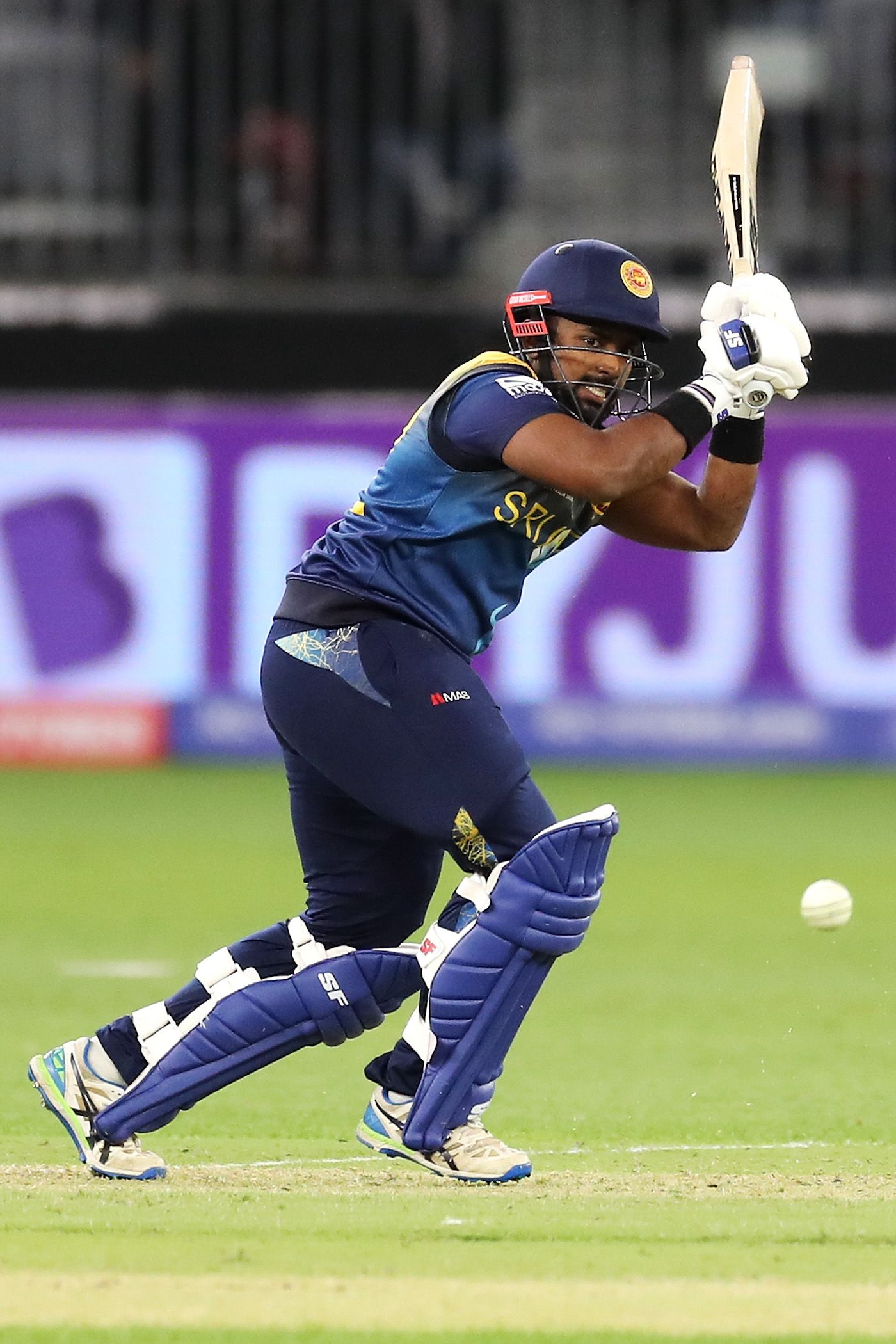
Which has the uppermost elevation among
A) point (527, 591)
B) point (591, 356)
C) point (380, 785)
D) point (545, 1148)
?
point (591, 356)

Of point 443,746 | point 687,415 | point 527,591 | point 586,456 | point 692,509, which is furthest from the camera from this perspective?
point 527,591

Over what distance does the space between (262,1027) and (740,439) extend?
5.23 ft

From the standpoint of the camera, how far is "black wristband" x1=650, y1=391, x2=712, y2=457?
450cm

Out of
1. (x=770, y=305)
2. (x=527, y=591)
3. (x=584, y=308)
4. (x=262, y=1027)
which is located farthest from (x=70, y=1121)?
(x=527, y=591)

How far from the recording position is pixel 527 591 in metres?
12.7

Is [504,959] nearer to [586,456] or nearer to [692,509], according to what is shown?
[586,456]

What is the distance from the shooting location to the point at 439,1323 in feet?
11.1

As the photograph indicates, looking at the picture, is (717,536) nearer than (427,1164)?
No

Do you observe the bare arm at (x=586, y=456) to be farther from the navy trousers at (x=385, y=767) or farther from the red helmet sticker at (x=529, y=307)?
the navy trousers at (x=385, y=767)

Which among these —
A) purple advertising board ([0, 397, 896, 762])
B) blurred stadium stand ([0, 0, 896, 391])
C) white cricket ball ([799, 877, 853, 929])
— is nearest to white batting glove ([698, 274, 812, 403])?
white cricket ball ([799, 877, 853, 929])

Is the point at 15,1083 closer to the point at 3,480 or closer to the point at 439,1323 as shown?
the point at 439,1323

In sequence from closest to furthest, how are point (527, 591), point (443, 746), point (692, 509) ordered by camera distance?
point (443, 746) < point (692, 509) < point (527, 591)

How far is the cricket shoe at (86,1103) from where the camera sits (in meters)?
4.62

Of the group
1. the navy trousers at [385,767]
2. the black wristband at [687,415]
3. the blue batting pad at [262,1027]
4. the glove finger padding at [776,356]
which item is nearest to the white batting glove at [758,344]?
the glove finger padding at [776,356]
